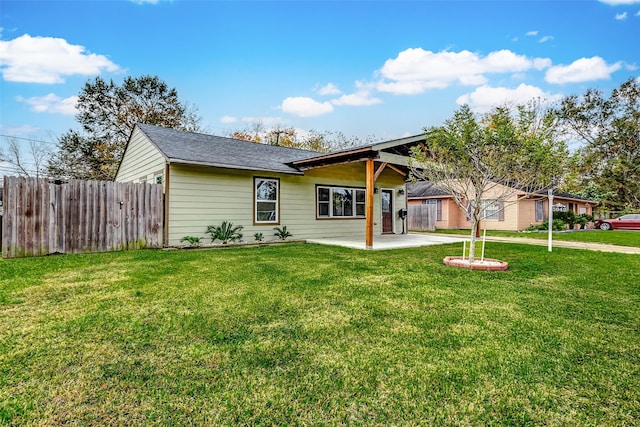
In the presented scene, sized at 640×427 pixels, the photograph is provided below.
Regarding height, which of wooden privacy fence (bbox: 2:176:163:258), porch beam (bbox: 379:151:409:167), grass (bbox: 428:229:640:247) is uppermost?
porch beam (bbox: 379:151:409:167)

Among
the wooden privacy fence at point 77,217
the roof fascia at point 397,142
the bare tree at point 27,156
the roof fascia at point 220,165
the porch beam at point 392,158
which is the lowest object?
the wooden privacy fence at point 77,217

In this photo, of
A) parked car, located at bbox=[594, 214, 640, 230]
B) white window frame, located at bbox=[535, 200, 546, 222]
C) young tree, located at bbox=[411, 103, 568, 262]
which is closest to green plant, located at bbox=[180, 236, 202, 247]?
young tree, located at bbox=[411, 103, 568, 262]

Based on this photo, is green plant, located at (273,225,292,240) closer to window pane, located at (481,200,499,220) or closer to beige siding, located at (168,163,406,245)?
beige siding, located at (168,163,406,245)

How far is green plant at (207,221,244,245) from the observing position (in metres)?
9.43

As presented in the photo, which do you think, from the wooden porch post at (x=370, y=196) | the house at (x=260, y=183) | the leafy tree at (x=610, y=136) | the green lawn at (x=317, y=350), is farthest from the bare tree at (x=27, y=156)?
the leafy tree at (x=610, y=136)

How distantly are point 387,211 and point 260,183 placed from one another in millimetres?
6042

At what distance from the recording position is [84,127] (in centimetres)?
2125

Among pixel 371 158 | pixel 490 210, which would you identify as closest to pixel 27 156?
pixel 371 158

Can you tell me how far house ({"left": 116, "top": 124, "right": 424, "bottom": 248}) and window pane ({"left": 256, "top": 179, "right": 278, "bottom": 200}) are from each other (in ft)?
0.11

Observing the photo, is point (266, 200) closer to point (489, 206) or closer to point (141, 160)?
point (141, 160)

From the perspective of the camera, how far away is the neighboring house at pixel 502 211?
18500mm

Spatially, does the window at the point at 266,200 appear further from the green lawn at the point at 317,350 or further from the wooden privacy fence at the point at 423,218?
the wooden privacy fence at the point at 423,218

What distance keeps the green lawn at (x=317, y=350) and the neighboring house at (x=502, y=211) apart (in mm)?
14464

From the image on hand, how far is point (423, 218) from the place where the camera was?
19.7 m
